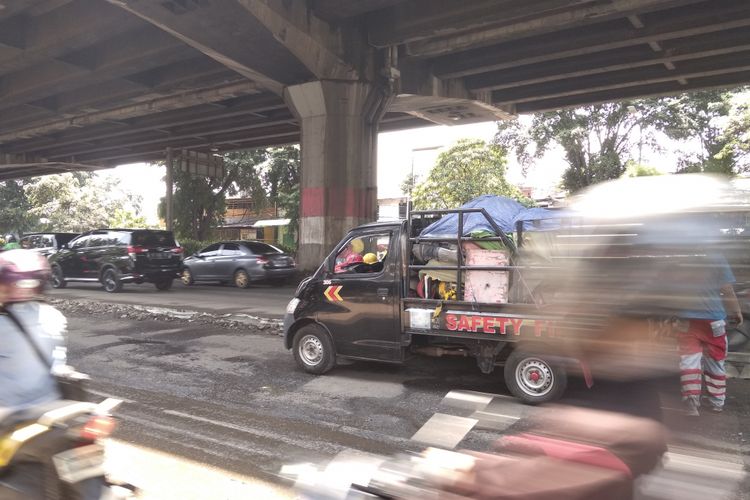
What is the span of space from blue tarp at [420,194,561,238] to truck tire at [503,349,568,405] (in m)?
1.30

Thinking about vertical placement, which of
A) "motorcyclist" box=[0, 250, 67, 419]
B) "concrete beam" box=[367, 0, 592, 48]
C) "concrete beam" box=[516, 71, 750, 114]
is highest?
"concrete beam" box=[367, 0, 592, 48]

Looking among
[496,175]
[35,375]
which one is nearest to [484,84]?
[496,175]

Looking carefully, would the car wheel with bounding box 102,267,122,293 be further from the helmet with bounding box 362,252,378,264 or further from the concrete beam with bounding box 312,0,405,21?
the helmet with bounding box 362,252,378,264

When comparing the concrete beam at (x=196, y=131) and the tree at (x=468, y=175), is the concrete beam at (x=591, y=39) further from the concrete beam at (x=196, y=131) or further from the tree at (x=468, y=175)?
the tree at (x=468, y=175)

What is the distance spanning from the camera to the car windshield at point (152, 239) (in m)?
15.4

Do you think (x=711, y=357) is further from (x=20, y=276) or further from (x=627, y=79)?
(x=627, y=79)

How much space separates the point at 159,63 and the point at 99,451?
52.6 ft

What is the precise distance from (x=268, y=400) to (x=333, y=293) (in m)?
1.41

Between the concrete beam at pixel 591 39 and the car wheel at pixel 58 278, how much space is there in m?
12.8

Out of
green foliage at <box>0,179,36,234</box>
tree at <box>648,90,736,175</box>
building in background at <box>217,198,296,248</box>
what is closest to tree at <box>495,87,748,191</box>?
tree at <box>648,90,736,175</box>

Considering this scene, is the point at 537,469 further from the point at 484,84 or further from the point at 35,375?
the point at 484,84

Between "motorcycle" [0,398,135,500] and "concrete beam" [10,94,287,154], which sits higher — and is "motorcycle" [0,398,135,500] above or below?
below

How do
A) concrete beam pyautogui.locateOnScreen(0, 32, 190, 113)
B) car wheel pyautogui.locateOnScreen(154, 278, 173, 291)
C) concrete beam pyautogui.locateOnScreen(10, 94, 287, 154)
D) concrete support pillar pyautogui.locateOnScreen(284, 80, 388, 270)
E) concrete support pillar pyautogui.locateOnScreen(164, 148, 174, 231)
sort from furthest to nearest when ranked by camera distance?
concrete support pillar pyautogui.locateOnScreen(164, 148, 174, 231)
concrete beam pyautogui.locateOnScreen(10, 94, 287, 154)
car wheel pyautogui.locateOnScreen(154, 278, 173, 291)
concrete beam pyautogui.locateOnScreen(0, 32, 190, 113)
concrete support pillar pyautogui.locateOnScreen(284, 80, 388, 270)

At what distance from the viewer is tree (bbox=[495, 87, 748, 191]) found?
23.0 metres
